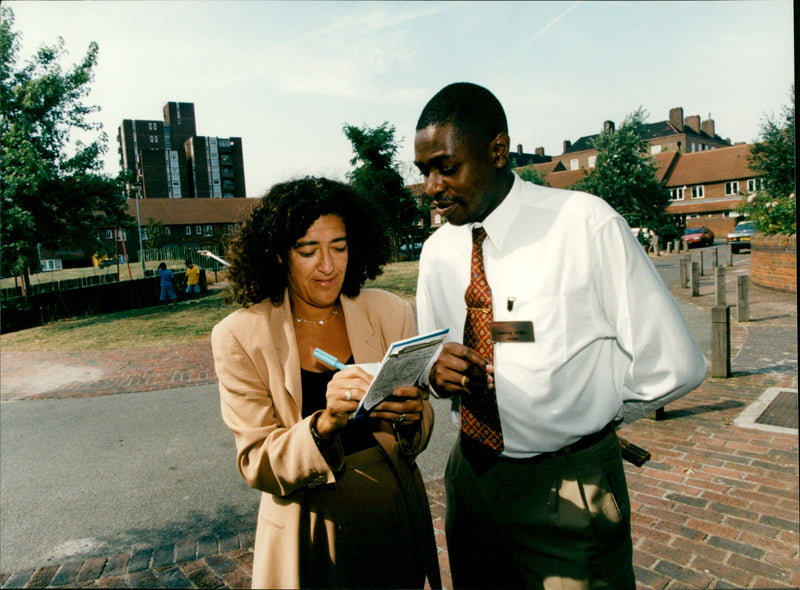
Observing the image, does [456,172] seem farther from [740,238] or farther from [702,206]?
[702,206]

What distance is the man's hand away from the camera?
1.79 m

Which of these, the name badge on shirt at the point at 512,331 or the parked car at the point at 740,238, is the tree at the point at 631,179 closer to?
the parked car at the point at 740,238

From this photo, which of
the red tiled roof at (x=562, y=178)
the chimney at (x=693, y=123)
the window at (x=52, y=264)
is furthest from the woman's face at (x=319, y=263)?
the chimney at (x=693, y=123)

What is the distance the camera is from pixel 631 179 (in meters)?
34.7

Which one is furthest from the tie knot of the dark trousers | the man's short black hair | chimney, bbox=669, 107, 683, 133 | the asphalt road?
chimney, bbox=669, 107, 683, 133

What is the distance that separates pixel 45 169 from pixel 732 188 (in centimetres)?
5508

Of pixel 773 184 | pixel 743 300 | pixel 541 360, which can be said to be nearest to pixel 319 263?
pixel 541 360

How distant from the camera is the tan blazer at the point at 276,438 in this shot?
1740 mm

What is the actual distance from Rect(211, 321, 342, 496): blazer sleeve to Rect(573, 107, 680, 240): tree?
1416 inches

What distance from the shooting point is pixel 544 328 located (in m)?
1.83

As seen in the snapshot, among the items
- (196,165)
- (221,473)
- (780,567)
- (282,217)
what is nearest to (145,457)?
(221,473)

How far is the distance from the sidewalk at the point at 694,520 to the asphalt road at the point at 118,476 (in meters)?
0.28

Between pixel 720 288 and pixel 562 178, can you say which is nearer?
pixel 720 288

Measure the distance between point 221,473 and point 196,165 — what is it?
3317 inches
